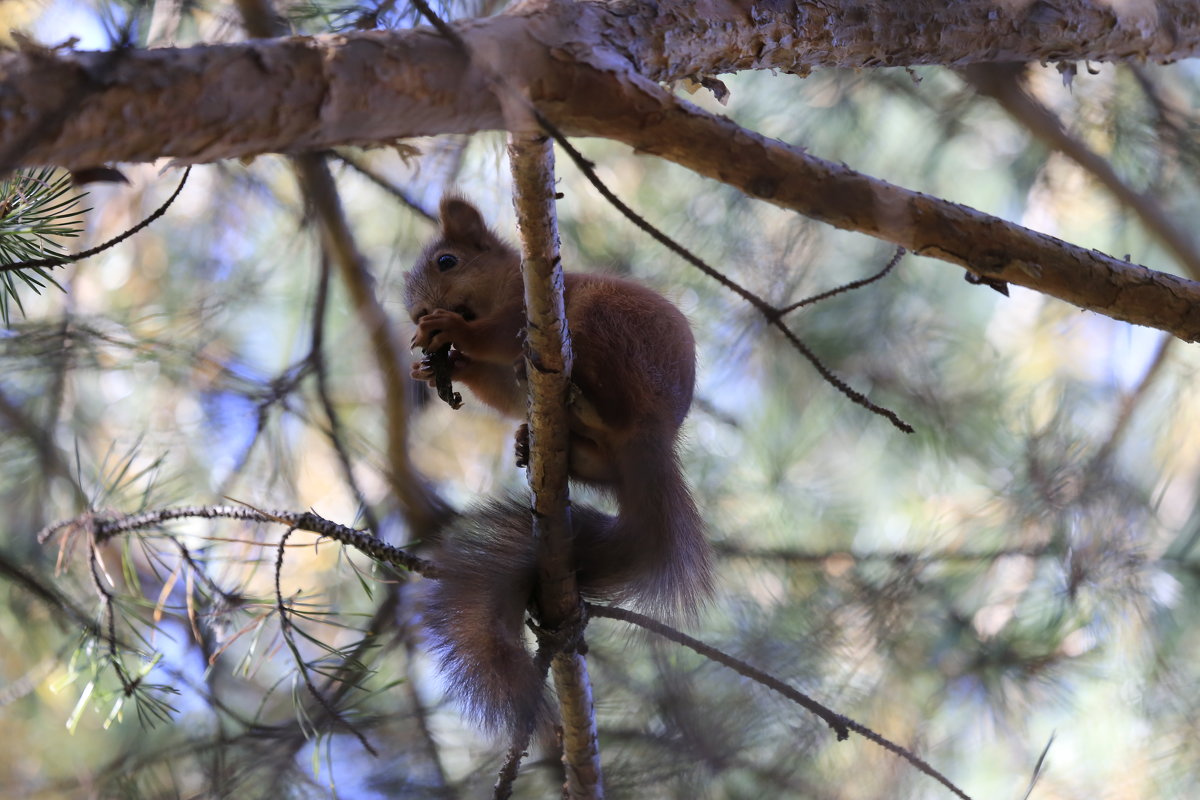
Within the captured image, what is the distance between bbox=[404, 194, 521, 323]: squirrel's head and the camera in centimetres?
208

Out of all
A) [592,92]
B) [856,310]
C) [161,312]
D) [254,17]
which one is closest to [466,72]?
[592,92]

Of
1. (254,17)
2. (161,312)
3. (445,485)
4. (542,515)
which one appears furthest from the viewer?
(445,485)

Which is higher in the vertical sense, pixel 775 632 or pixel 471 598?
pixel 775 632

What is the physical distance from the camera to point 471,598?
66.0 inches

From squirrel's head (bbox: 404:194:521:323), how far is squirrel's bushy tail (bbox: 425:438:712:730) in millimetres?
475

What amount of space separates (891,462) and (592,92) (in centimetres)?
202

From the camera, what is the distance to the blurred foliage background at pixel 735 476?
202 centimetres

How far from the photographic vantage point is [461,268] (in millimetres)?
2154

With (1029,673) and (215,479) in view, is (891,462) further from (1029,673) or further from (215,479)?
(215,479)

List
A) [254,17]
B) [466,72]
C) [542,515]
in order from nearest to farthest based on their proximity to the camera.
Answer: [466,72]
[542,515]
[254,17]

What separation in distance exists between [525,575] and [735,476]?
1.20 m

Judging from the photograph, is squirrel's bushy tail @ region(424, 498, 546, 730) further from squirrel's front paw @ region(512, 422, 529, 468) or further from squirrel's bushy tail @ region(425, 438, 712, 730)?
squirrel's front paw @ region(512, 422, 529, 468)

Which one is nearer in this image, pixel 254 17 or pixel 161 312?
pixel 254 17

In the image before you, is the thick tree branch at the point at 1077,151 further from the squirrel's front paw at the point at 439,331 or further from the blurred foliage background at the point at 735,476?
the squirrel's front paw at the point at 439,331
